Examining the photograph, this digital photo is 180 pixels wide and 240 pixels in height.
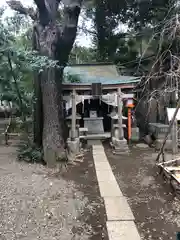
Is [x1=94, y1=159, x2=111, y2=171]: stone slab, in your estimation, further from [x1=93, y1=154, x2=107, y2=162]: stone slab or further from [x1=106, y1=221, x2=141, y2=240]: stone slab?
[x1=106, y1=221, x2=141, y2=240]: stone slab

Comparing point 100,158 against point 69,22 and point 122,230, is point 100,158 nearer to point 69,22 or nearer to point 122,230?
point 69,22

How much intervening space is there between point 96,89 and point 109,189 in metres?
5.26

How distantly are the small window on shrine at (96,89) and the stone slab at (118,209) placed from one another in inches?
224

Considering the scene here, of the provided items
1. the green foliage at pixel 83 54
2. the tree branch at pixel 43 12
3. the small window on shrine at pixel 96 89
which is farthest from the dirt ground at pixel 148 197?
the green foliage at pixel 83 54

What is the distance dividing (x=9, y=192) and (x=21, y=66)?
2905 mm

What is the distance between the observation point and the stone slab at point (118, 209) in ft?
15.3

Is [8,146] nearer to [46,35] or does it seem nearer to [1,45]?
[46,35]

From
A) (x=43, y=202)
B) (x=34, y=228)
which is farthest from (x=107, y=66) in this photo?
(x=34, y=228)

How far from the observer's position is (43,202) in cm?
512

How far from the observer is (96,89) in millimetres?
10680

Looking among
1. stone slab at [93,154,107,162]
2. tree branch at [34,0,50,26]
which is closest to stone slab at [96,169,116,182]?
stone slab at [93,154,107,162]

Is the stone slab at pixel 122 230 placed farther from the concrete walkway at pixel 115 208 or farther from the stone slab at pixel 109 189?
the stone slab at pixel 109 189

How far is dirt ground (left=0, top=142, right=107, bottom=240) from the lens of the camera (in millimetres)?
4168

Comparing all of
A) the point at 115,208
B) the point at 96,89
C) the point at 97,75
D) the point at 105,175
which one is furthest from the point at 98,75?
the point at 115,208
